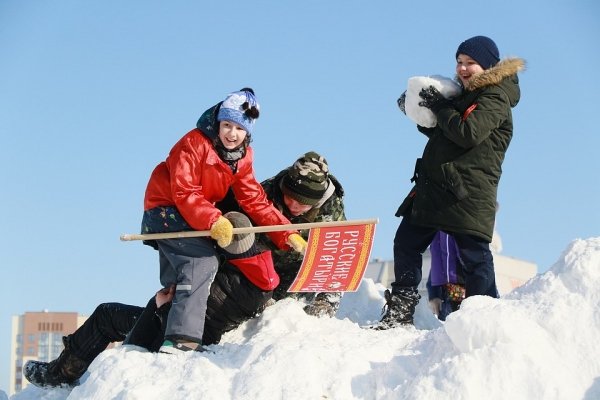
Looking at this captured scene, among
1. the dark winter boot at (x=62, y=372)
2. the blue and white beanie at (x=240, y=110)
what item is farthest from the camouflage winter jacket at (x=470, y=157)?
the dark winter boot at (x=62, y=372)

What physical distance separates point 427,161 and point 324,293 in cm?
95

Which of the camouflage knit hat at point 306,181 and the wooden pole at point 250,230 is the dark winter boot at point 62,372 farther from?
the camouflage knit hat at point 306,181

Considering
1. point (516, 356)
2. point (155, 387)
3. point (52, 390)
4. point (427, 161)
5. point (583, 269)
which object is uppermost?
point (427, 161)

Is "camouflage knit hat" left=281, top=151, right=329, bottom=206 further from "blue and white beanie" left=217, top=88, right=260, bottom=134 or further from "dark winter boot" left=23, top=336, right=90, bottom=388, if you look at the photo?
"dark winter boot" left=23, top=336, right=90, bottom=388

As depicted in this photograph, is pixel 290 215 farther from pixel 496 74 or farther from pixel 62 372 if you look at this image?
pixel 62 372

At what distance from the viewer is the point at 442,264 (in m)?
6.99

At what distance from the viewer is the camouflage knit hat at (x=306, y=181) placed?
17.0 feet

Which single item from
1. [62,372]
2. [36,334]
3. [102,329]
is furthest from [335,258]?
[36,334]

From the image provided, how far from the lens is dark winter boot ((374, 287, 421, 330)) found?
16.9ft

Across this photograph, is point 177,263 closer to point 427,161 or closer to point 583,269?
point 427,161

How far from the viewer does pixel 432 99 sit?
16.9 ft

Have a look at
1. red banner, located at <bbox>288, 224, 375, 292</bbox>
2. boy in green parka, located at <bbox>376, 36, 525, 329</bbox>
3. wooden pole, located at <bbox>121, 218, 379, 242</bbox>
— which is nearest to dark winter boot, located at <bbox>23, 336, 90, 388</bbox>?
wooden pole, located at <bbox>121, 218, 379, 242</bbox>

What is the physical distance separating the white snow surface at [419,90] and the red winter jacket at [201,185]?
0.97 meters

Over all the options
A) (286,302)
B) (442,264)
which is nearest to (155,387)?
(286,302)
